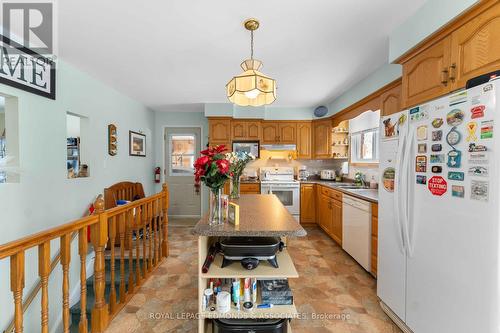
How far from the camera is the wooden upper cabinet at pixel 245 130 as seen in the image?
183 inches

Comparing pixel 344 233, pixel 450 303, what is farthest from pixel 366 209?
pixel 450 303

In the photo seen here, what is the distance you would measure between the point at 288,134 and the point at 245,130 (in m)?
0.92

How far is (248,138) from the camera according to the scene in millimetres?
4688

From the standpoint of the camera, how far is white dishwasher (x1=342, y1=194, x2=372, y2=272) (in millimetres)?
2600

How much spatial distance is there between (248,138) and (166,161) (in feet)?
6.59

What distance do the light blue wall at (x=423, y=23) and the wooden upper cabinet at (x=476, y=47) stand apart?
113 millimetres

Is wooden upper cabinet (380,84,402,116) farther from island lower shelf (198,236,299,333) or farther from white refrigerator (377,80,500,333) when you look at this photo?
island lower shelf (198,236,299,333)

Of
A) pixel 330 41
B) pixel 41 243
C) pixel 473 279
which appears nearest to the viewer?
pixel 473 279

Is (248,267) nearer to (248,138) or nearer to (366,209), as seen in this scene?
(366,209)

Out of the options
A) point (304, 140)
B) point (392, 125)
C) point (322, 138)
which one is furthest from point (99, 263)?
point (322, 138)

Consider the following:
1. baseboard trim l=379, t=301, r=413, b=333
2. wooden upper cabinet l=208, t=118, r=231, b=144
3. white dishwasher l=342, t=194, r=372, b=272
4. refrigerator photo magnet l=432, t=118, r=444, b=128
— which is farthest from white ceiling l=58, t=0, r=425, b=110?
baseboard trim l=379, t=301, r=413, b=333

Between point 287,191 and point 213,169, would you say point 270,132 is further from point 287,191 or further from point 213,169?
point 213,169

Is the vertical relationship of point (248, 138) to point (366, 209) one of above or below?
above

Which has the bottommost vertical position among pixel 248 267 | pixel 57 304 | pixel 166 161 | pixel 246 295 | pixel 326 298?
pixel 57 304
